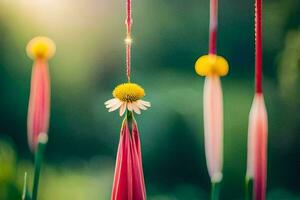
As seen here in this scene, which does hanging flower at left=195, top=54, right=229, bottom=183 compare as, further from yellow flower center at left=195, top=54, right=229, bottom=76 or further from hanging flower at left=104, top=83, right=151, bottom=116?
hanging flower at left=104, top=83, right=151, bottom=116

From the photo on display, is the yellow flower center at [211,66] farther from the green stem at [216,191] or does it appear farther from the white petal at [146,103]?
the green stem at [216,191]

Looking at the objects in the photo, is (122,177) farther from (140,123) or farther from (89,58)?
(89,58)

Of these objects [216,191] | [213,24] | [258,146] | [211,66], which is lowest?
[216,191]

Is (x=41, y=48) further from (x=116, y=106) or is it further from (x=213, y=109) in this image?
(x=213, y=109)

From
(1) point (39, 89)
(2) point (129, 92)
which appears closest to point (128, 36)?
(2) point (129, 92)

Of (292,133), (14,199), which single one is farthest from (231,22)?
(14,199)

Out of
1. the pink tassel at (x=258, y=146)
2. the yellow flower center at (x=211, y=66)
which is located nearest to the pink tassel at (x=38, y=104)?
Answer: the yellow flower center at (x=211, y=66)
